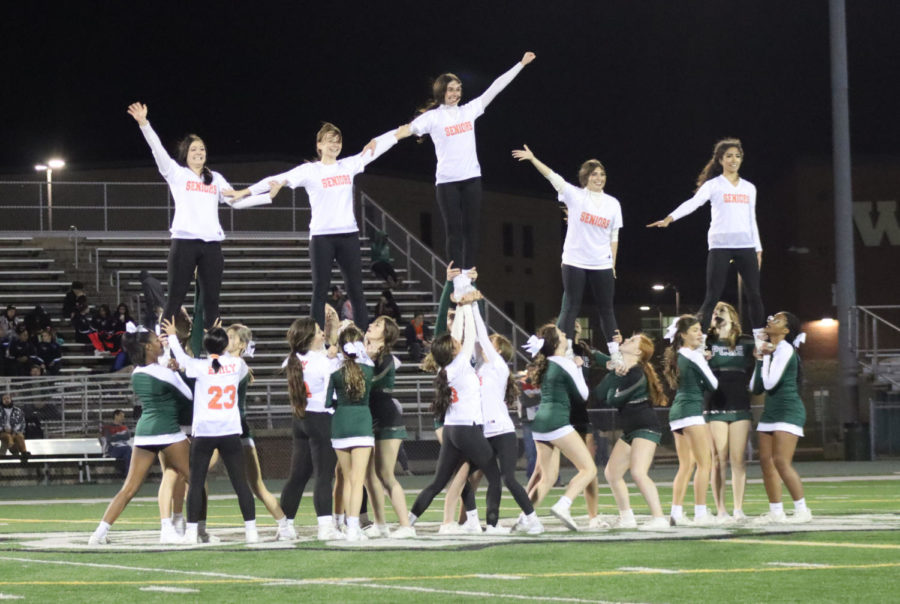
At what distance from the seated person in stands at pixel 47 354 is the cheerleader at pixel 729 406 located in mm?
17947

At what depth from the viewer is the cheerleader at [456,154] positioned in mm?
13859

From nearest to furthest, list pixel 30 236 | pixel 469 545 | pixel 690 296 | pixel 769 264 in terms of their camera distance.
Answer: pixel 469 545, pixel 30 236, pixel 769 264, pixel 690 296

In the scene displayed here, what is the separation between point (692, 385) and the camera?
13570 mm

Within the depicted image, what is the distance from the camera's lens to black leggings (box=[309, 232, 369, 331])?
1390cm

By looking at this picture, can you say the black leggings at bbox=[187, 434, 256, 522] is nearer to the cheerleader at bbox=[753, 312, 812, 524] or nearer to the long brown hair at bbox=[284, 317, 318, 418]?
the long brown hair at bbox=[284, 317, 318, 418]

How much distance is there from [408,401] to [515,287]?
34716 mm

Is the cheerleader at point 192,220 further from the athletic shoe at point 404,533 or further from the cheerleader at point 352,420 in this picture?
the athletic shoe at point 404,533

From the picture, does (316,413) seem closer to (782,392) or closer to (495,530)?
(495,530)

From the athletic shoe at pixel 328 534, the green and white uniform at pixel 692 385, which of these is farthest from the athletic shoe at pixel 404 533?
the green and white uniform at pixel 692 385

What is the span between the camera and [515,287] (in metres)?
64.4

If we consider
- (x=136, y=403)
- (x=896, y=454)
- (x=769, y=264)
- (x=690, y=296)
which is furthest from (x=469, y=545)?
(x=690, y=296)

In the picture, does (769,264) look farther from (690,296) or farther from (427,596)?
(427,596)

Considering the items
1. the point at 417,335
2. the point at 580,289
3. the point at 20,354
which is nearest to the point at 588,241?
the point at 580,289

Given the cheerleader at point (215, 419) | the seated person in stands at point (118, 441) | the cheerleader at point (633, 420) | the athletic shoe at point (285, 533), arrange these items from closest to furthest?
the cheerleader at point (215, 419) → the athletic shoe at point (285, 533) → the cheerleader at point (633, 420) → the seated person in stands at point (118, 441)
